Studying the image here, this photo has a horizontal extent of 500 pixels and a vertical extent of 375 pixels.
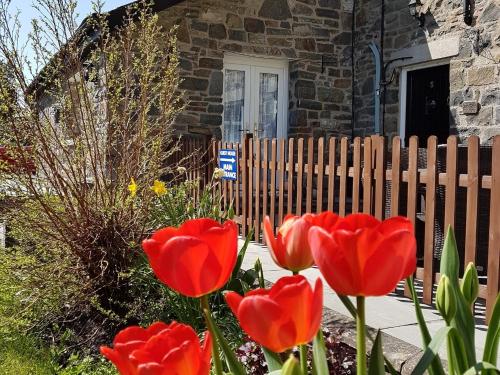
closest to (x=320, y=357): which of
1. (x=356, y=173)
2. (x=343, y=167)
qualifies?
(x=356, y=173)

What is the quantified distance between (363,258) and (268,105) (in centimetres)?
866

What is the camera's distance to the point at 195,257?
89cm

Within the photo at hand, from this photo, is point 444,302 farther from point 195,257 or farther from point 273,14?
point 273,14

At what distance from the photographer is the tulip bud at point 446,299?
0.99 metres

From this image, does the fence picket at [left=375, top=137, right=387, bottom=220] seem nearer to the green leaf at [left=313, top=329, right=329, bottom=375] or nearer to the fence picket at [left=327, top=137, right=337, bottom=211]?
the fence picket at [left=327, top=137, right=337, bottom=211]

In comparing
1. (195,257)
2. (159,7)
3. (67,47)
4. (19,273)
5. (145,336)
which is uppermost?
(159,7)

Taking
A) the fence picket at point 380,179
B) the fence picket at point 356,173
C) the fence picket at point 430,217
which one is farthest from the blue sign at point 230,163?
the fence picket at point 430,217

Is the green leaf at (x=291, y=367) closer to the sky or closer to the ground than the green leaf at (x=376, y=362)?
closer to the sky

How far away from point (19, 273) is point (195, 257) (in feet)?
10.3

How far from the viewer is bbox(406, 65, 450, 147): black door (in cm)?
809

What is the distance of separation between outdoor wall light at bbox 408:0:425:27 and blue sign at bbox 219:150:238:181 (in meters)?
3.87

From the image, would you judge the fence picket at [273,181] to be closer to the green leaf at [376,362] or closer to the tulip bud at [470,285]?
the tulip bud at [470,285]

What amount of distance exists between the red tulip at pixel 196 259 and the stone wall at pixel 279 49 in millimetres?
7431

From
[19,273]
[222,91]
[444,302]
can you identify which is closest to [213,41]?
[222,91]
